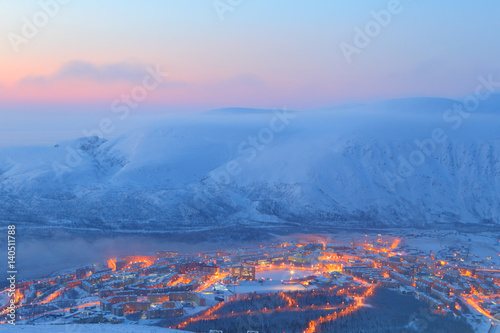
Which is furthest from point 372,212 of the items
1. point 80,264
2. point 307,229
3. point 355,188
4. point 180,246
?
point 80,264

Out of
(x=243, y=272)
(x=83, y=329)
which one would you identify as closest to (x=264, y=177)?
(x=243, y=272)

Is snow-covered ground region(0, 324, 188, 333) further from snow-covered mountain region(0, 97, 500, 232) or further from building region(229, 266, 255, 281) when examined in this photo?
snow-covered mountain region(0, 97, 500, 232)

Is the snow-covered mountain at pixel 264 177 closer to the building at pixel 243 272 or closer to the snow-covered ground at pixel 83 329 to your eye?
the building at pixel 243 272

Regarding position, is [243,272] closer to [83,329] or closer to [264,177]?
[83,329]

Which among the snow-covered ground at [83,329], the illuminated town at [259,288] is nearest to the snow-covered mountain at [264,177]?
the illuminated town at [259,288]

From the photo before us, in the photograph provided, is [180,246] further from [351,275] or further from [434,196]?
[434,196]
